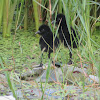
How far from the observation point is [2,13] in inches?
131

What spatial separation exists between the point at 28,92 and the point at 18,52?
3.84 feet

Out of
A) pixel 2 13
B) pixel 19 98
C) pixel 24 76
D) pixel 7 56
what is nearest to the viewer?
pixel 19 98

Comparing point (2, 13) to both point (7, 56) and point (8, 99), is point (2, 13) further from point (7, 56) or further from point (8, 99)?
point (8, 99)

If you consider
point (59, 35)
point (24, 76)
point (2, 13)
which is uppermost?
point (2, 13)

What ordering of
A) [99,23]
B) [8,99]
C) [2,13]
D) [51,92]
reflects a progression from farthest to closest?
[99,23], [2,13], [51,92], [8,99]

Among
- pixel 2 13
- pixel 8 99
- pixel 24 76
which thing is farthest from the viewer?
pixel 2 13

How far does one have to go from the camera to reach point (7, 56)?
313 cm

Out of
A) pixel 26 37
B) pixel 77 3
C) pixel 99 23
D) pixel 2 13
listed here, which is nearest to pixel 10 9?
pixel 2 13

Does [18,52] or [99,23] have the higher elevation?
[99,23]

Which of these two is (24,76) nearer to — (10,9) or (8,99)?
(8,99)

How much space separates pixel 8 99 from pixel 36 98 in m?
0.37

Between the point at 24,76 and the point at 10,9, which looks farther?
the point at 10,9

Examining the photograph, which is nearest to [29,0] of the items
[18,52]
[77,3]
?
[18,52]

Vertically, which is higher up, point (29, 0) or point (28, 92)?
point (29, 0)
